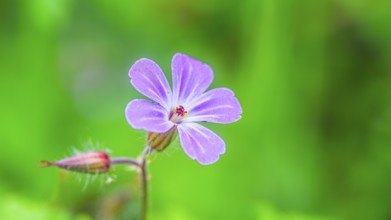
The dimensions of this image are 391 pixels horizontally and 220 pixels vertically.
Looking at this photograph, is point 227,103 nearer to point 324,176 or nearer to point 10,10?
point 324,176

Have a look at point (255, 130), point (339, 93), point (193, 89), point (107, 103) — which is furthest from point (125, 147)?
point (193, 89)

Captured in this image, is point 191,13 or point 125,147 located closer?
point 125,147

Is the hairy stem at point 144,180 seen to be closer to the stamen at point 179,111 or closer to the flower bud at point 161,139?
the flower bud at point 161,139

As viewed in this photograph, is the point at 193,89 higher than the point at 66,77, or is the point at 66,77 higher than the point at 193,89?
the point at 66,77

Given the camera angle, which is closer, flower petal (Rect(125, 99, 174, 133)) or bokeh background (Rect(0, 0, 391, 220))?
flower petal (Rect(125, 99, 174, 133))

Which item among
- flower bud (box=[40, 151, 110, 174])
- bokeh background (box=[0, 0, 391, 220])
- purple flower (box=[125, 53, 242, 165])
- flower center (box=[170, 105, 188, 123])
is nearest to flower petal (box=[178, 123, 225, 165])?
purple flower (box=[125, 53, 242, 165])

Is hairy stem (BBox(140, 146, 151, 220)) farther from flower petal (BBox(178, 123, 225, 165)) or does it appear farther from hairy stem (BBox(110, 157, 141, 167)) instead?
flower petal (BBox(178, 123, 225, 165))

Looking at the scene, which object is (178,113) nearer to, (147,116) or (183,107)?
(183,107)

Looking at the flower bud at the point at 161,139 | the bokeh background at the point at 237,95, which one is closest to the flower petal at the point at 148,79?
the flower bud at the point at 161,139

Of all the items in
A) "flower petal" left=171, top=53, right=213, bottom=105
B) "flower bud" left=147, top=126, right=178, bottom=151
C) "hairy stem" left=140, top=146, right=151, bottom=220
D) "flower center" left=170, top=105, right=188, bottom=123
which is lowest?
"hairy stem" left=140, top=146, right=151, bottom=220
